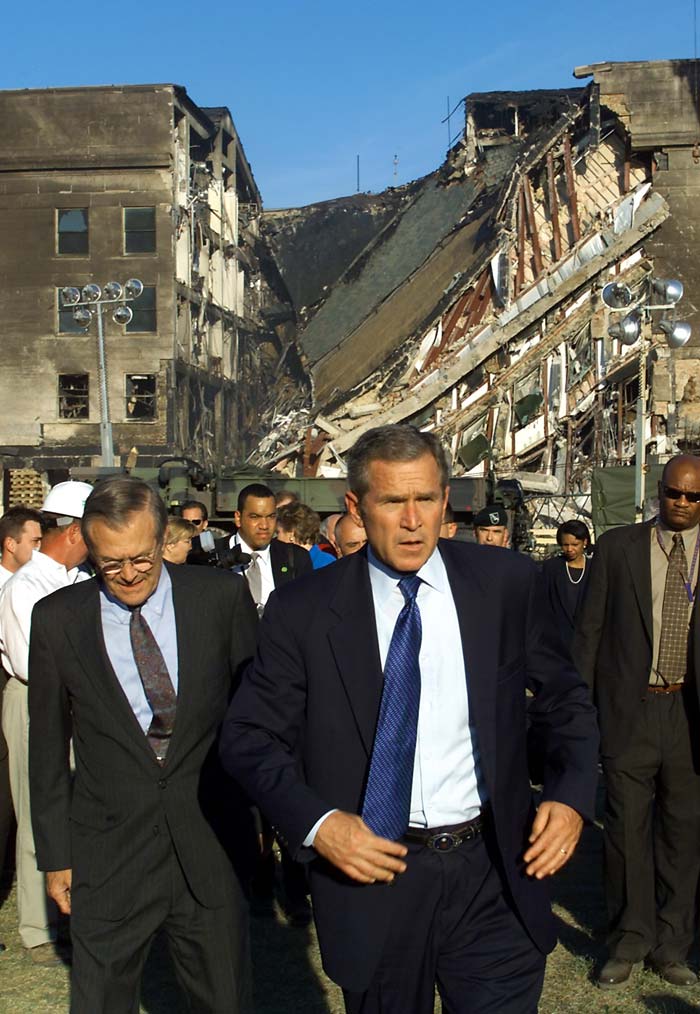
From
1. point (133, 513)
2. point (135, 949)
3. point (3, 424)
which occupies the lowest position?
point (135, 949)

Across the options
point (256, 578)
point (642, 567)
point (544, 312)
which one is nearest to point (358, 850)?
point (642, 567)

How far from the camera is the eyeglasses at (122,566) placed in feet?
13.5

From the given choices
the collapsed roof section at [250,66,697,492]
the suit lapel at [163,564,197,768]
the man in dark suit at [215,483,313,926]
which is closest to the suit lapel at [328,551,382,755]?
the suit lapel at [163,564,197,768]

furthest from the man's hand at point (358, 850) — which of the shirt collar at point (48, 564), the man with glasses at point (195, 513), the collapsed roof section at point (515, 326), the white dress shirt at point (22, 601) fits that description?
the collapsed roof section at point (515, 326)

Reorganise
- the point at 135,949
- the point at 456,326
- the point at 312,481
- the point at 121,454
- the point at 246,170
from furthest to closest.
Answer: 1. the point at 246,170
2. the point at 121,454
3. the point at 456,326
4. the point at 312,481
5. the point at 135,949

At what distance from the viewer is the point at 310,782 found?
343cm

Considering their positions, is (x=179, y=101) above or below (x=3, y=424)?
above

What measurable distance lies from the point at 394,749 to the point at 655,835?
10.3 feet

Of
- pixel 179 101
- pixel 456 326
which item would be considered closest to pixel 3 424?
pixel 179 101

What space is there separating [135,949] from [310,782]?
103 cm

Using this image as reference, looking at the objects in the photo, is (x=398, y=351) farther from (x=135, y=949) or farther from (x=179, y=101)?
(x=135, y=949)

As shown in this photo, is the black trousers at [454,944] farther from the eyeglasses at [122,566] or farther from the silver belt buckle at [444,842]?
the eyeglasses at [122,566]

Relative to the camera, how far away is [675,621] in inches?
230

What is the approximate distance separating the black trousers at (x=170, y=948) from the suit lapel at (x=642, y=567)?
8.23ft
